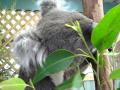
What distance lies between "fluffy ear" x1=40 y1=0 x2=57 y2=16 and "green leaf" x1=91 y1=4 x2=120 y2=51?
0.31 metres

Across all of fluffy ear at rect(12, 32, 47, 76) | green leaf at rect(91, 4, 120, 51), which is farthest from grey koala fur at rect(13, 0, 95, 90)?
green leaf at rect(91, 4, 120, 51)

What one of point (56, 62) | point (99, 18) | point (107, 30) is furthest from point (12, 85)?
point (99, 18)

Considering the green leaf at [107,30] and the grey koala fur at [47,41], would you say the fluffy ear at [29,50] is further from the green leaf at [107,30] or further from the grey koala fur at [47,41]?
the green leaf at [107,30]

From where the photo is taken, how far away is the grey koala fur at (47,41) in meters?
0.72

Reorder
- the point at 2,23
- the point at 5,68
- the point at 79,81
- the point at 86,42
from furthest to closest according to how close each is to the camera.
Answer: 1. the point at 2,23
2. the point at 5,68
3. the point at 86,42
4. the point at 79,81

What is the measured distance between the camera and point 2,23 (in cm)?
317

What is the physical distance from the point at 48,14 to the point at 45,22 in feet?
0.19

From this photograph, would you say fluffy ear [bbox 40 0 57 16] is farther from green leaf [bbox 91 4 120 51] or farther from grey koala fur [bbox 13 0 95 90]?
green leaf [bbox 91 4 120 51]

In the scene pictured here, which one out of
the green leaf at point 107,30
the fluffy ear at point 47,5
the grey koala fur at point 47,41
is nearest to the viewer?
the green leaf at point 107,30

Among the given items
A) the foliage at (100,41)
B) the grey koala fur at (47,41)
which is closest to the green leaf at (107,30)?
the foliage at (100,41)

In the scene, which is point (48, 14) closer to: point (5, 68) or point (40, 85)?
point (40, 85)

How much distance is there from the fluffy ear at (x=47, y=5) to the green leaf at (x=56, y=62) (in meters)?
0.25

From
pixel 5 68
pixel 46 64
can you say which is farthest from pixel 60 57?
pixel 5 68

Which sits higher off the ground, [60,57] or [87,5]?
[87,5]
